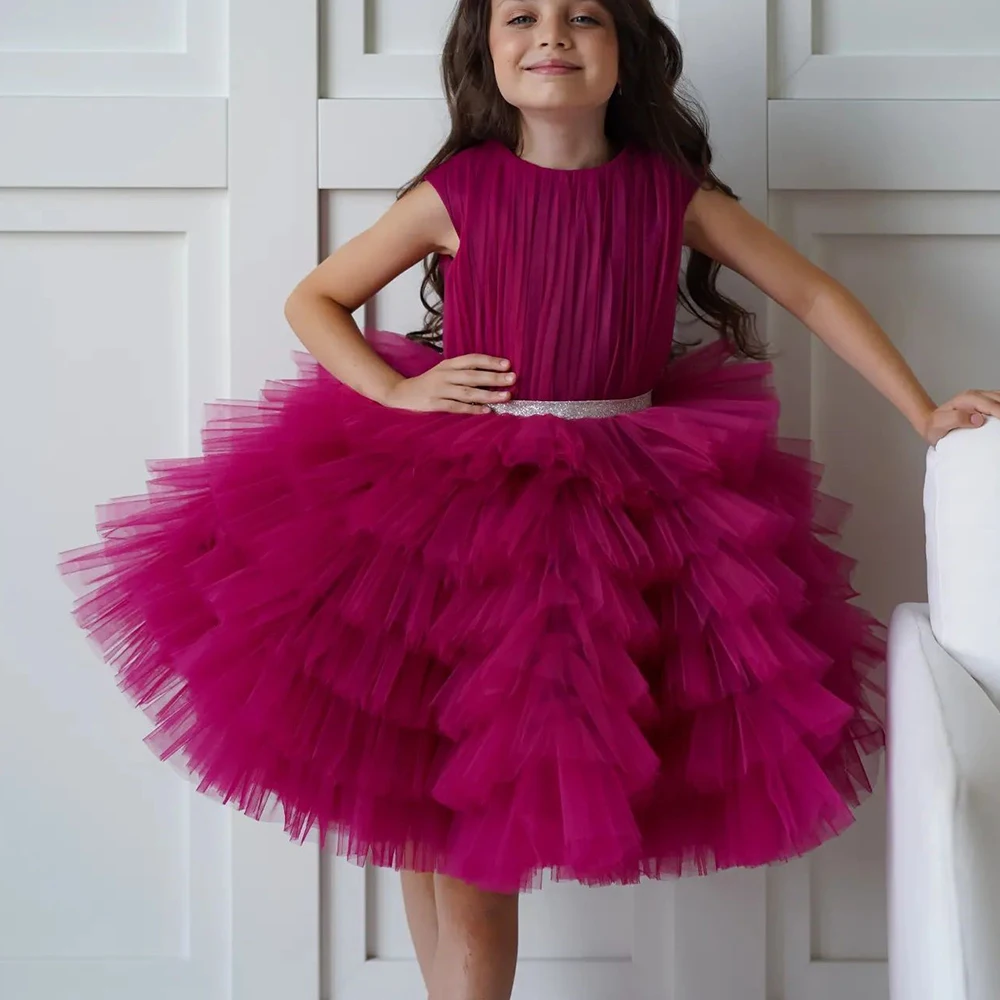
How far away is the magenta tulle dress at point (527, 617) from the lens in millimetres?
768

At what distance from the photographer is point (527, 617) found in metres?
0.78

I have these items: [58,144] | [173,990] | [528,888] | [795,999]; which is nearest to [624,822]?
[528,888]

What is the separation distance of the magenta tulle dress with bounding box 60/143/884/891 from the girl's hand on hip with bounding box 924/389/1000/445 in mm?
135

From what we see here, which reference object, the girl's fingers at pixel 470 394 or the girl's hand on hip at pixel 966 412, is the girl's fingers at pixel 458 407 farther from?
the girl's hand on hip at pixel 966 412

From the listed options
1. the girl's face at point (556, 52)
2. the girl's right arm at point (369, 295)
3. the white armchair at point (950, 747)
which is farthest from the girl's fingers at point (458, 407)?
the white armchair at point (950, 747)

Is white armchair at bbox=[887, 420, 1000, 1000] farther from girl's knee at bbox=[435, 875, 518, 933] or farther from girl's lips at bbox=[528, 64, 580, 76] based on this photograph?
girl's lips at bbox=[528, 64, 580, 76]

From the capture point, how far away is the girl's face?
929 mm

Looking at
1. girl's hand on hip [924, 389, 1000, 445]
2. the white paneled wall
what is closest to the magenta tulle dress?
girl's hand on hip [924, 389, 1000, 445]

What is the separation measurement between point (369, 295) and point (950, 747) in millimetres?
675

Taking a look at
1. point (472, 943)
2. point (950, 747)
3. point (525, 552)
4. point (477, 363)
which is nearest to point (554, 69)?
point (477, 363)

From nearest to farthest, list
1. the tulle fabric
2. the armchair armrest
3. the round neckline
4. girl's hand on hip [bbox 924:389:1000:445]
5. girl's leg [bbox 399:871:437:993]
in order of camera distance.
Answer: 1. the armchair armrest
2. the tulle fabric
3. girl's hand on hip [bbox 924:389:1000:445]
4. the round neckline
5. girl's leg [bbox 399:871:437:993]

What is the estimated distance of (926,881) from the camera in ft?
2.16

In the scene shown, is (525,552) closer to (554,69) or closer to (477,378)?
(477,378)

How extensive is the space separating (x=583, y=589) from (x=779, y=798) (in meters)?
0.22
